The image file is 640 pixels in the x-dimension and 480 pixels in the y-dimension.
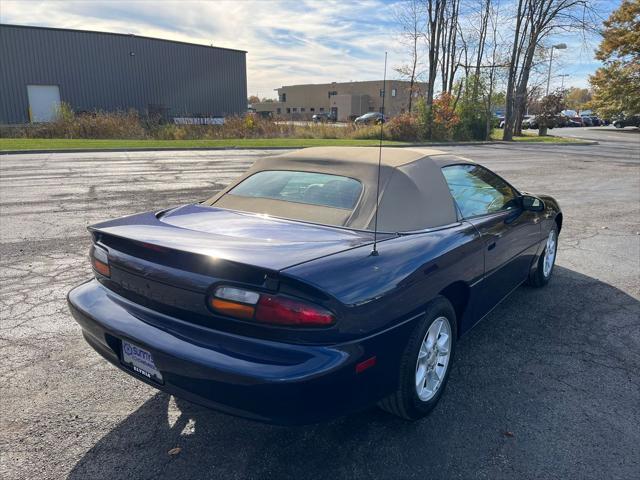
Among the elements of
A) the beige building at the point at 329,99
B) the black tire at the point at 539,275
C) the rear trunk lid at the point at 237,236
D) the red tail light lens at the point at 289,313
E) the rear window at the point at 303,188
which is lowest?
the black tire at the point at 539,275

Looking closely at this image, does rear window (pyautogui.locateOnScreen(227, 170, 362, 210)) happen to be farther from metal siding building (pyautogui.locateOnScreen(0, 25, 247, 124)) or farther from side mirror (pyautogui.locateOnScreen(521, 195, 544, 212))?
metal siding building (pyautogui.locateOnScreen(0, 25, 247, 124))

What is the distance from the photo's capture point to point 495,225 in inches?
142

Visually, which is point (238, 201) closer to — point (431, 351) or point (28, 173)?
point (431, 351)

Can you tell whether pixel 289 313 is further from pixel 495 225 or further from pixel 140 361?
pixel 495 225

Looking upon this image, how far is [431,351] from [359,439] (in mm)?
642

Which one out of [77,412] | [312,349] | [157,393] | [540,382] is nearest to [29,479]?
[77,412]

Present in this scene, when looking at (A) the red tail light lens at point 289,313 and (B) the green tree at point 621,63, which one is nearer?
(A) the red tail light lens at point 289,313

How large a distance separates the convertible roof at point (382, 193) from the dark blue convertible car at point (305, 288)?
11 mm

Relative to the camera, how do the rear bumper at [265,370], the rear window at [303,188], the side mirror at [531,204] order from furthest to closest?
the side mirror at [531,204]
the rear window at [303,188]
the rear bumper at [265,370]

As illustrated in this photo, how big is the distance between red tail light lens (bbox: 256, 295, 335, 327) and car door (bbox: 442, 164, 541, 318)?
65.0 inches

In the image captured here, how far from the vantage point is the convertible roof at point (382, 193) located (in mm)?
2928

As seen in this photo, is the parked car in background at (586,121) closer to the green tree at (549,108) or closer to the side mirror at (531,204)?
the green tree at (549,108)

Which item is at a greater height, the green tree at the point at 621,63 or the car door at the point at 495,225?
the green tree at the point at 621,63

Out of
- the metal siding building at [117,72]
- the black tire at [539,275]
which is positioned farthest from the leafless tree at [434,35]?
the black tire at [539,275]
